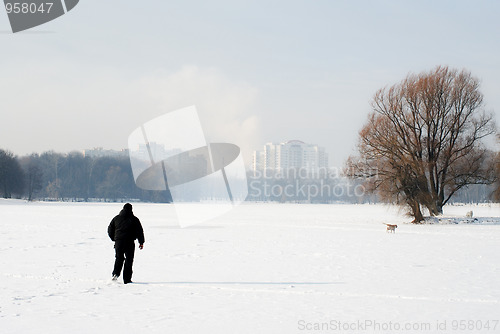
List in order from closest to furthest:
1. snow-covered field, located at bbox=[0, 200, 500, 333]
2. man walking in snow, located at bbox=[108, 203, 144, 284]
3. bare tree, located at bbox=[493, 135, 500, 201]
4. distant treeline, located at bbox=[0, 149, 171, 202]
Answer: snow-covered field, located at bbox=[0, 200, 500, 333], man walking in snow, located at bbox=[108, 203, 144, 284], bare tree, located at bbox=[493, 135, 500, 201], distant treeline, located at bbox=[0, 149, 171, 202]

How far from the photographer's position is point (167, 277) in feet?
40.5

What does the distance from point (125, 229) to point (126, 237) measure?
0.19 m

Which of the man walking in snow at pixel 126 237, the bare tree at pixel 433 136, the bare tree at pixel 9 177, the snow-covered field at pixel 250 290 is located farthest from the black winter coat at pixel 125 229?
the bare tree at pixel 9 177

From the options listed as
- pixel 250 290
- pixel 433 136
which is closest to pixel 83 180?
pixel 433 136

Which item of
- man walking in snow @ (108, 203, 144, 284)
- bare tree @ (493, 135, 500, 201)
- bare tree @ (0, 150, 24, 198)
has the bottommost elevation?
man walking in snow @ (108, 203, 144, 284)

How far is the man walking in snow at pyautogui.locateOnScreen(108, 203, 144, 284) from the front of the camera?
11227 millimetres

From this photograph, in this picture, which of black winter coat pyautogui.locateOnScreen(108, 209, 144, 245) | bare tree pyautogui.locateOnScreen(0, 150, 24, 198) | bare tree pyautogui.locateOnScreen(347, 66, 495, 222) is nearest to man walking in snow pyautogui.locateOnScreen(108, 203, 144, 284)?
black winter coat pyautogui.locateOnScreen(108, 209, 144, 245)

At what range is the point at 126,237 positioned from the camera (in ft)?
36.8

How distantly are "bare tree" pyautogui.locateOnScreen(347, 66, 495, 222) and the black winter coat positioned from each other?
31.2 m

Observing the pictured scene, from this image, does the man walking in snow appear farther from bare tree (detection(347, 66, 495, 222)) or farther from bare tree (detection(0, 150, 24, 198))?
bare tree (detection(0, 150, 24, 198))

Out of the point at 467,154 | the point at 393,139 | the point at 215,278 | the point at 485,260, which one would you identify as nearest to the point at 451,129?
the point at 467,154

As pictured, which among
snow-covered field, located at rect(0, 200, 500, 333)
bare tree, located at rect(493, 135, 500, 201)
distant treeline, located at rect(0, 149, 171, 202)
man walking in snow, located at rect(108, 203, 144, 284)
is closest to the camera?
snow-covered field, located at rect(0, 200, 500, 333)

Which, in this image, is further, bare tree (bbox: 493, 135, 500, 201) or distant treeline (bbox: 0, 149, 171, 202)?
distant treeline (bbox: 0, 149, 171, 202)

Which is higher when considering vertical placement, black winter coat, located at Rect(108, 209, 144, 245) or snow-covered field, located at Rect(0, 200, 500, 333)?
black winter coat, located at Rect(108, 209, 144, 245)
